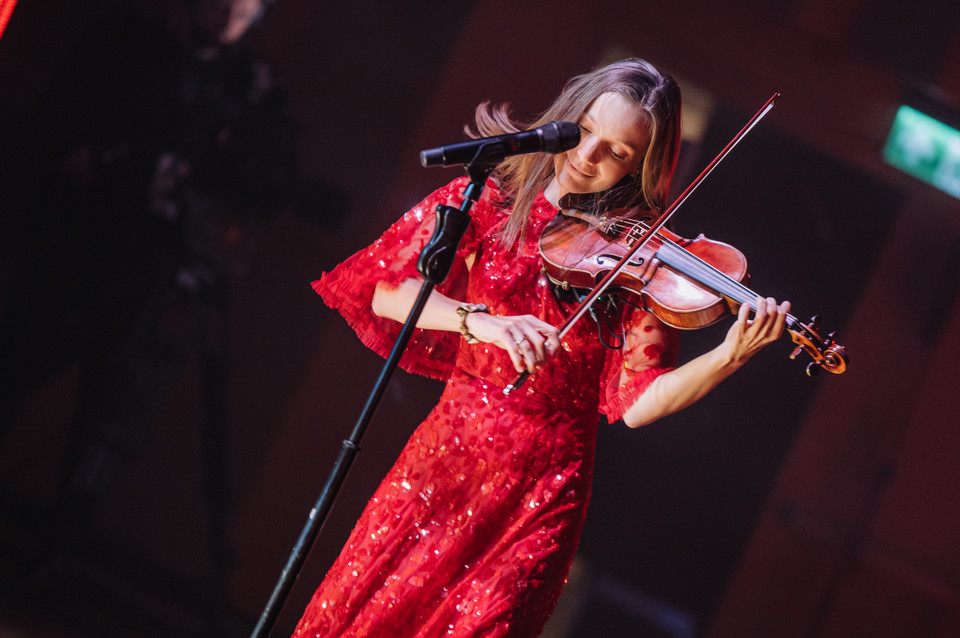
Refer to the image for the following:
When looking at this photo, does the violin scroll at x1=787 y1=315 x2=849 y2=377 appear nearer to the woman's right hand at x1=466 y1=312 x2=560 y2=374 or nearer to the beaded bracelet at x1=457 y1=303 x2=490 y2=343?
the woman's right hand at x1=466 y1=312 x2=560 y2=374

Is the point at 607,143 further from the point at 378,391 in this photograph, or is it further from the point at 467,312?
the point at 378,391

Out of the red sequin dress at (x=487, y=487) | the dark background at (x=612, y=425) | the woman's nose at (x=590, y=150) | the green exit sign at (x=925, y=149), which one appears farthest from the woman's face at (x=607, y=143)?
the green exit sign at (x=925, y=149)

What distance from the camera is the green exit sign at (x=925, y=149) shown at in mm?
2080

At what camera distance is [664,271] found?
1287 mm

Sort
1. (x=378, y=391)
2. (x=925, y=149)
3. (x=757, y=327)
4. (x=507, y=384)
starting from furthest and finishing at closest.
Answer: (x=925, y=149) → (x=507, y=384) → (x=757, y=327) → (x=378, y=391)

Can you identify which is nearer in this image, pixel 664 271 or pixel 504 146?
pixel 504 146

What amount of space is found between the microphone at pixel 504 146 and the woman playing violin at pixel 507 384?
26 cm

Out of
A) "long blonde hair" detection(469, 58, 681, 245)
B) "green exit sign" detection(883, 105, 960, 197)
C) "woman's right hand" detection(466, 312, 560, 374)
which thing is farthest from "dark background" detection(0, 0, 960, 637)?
"woman's right hand" detection(466, 312, 560, 374)

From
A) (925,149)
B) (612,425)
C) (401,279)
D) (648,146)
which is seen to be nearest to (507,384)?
(401,279)

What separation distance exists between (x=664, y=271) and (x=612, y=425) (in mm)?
953

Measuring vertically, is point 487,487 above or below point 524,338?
below

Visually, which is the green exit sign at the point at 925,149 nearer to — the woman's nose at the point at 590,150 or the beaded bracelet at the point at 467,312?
the woman's nose at the point at 590,150

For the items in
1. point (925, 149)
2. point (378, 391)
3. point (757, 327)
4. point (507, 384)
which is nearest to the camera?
point (378, 391)

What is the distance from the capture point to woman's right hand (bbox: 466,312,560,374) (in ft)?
3.78
